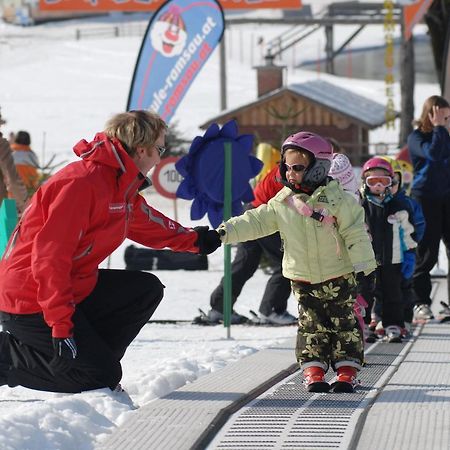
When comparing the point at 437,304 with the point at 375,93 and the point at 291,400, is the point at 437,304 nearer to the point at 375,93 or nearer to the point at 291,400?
the point at 291,400

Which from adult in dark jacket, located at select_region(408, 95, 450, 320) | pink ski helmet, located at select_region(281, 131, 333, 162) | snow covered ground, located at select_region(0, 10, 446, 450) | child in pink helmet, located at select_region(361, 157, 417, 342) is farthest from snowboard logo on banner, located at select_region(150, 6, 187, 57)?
pink ski helmet, located at select_region(281, 131, 333, 162)

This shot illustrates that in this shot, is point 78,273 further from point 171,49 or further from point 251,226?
point 171,49

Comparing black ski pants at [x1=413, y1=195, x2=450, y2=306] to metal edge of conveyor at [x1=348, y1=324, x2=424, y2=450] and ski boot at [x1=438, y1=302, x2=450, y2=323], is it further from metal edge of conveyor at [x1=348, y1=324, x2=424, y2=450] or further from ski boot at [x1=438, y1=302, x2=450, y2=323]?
metal edge of conveyor at [x1=348, y1=324, x2=424, y2=450]

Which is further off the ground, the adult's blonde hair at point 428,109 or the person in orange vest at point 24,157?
the adult's blonde hair at point 428,109

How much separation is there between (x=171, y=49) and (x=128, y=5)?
896 cm

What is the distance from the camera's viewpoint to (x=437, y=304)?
496 inches

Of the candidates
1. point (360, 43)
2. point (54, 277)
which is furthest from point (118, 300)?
point (360, 43)

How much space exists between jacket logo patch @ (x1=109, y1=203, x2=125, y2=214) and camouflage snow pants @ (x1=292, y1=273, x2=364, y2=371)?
114 cm

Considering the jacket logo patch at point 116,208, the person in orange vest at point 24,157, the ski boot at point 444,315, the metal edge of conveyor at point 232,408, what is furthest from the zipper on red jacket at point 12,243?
the person in orange vest at point 24,157

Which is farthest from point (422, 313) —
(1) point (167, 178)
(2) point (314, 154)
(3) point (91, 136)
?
(3) point (91, 136)

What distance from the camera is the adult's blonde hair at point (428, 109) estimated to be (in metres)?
10.2

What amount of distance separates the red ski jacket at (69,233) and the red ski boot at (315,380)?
3.96 ft

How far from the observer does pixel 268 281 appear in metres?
11.2

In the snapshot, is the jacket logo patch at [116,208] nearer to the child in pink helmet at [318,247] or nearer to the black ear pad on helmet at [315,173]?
the child in pink helmet at [318,247]
